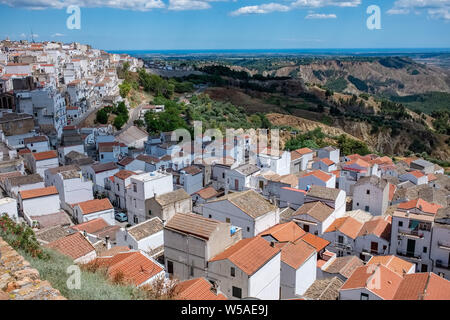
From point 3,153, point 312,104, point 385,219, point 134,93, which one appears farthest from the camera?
point 312,104

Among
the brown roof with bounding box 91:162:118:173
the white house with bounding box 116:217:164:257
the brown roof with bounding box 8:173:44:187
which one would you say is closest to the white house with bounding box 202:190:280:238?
the white house with bounding box 116:217:164:257

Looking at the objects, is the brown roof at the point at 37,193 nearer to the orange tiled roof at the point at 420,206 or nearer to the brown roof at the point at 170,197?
the brown roof at the point at 170,197

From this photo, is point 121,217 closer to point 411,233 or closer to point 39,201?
point 39,201

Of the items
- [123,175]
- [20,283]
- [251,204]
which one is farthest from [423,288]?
[123,175]

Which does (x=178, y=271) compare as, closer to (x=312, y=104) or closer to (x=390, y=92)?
(x=312, y=104)

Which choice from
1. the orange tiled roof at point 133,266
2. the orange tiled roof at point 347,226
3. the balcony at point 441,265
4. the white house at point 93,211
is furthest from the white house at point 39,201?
the balcony at point 441,265
